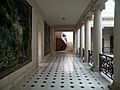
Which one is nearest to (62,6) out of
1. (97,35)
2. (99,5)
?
(99,5)

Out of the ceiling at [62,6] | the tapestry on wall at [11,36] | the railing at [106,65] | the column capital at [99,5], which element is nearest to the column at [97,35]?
the column capital at [99,5]

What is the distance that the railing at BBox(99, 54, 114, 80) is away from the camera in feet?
20.8

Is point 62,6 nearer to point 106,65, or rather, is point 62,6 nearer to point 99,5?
point 99,5

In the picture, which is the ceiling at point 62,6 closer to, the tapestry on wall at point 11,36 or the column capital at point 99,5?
the column capital at point 99,5

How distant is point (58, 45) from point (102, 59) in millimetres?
23455

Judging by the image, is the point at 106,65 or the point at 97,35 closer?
the point at 106,65

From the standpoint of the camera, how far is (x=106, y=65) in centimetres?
696

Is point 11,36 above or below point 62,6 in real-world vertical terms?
below

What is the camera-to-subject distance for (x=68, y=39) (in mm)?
35344

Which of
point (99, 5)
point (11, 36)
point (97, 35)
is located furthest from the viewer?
point (97, 35)

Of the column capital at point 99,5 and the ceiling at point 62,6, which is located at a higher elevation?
the ceiling at point 62,6

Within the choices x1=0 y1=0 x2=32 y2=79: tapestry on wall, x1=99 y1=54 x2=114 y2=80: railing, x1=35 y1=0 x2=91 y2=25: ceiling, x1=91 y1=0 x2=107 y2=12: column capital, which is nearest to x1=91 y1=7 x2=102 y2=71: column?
x1=91 y1=0 x2=107 y2=12: column capital

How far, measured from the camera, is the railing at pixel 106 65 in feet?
20.8

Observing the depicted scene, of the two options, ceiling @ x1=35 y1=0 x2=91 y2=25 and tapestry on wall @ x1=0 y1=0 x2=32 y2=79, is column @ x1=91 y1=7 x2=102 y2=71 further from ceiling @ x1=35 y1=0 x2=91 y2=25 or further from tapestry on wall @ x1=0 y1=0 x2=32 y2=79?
tapestry on wall @ x1=0 y1=0 x2=32 y2=79
